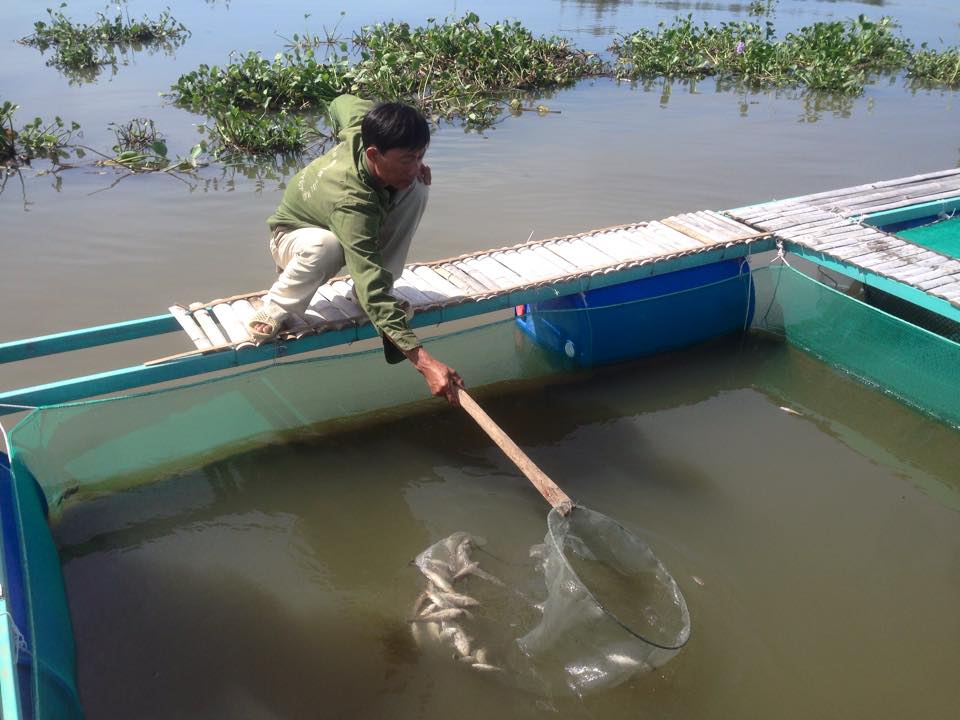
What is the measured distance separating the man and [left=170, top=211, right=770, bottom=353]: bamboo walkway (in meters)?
0.20

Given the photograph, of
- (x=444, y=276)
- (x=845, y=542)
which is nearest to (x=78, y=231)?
(x=444, y=276)

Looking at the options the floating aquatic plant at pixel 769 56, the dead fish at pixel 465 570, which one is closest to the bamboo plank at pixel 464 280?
the dead fish at pixel 465 570

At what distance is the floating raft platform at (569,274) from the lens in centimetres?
352

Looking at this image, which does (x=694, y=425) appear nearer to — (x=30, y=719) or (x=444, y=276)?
(x=444, y=276)

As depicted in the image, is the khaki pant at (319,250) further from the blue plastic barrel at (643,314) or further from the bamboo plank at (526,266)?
the blue plastic barrel at (643,314)

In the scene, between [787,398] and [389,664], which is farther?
[787,398]

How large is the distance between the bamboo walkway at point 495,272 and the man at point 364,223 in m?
0.20

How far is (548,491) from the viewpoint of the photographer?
9.43 feet

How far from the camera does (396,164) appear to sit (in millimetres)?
3078

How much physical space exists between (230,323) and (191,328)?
7.1 inches

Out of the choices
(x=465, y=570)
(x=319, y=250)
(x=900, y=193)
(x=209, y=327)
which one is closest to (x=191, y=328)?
(x=209, y=327)

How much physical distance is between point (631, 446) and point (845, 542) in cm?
112

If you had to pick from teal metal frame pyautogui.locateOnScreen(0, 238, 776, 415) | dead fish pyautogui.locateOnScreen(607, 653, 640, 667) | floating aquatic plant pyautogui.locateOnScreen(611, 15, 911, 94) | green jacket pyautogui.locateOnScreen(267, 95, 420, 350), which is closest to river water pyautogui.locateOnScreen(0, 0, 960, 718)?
dead fish pyautogui.locateOnScreen(607, 653, 640, 667)

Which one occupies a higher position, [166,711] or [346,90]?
A: [346,90]
